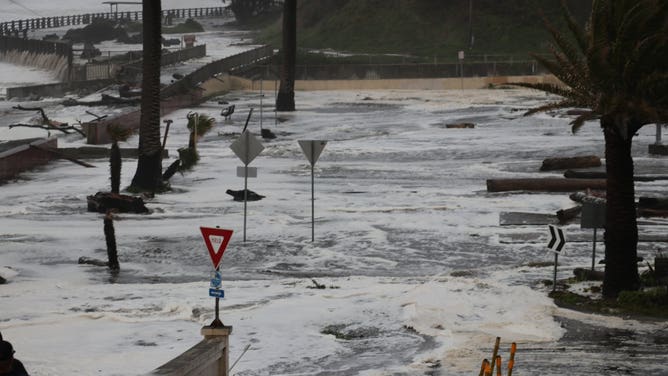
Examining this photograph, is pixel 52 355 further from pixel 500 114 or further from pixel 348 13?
pixel 348 13

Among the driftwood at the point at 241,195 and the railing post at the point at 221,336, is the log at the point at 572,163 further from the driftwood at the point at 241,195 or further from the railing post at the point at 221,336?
the railing post at the point at 221,336

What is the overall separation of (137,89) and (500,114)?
18.7 meters

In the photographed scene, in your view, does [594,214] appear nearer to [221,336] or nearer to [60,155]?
[221,336]

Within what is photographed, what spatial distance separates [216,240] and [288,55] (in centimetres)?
4908

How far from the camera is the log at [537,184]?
A: 36219 mm

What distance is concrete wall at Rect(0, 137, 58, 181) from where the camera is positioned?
40094 millimetres

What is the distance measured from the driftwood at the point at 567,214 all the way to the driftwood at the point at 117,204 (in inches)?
374

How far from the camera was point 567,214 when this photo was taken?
1217 inches

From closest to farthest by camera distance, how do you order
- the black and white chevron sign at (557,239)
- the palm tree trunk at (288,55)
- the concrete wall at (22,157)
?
the black and white chevron sign at (557,239) < the concrete wall at (22,157) < the palm tree trunk at (288,55)

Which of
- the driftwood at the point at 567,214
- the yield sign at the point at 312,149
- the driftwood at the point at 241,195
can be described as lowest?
the driftwood at the point at 241,195

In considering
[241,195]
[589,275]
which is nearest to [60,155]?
[241,195]

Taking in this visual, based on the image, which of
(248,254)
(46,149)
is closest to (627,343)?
(248,254)

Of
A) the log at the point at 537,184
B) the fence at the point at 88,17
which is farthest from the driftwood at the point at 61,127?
the fence at the point at 88,17

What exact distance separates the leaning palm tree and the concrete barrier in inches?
297
